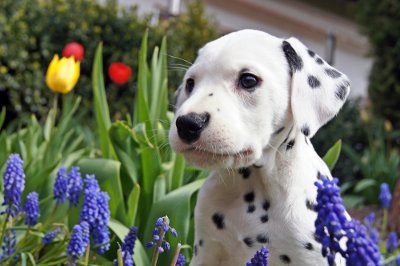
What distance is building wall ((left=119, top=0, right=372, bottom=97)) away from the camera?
12.1 metres

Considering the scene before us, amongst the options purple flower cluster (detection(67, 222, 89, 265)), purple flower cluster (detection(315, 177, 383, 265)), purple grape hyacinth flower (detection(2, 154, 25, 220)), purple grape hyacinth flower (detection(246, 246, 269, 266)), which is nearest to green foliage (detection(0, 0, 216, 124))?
purple grape hyacinth flower (detection(2, 154, 25, 220))

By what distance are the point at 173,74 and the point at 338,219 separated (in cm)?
455

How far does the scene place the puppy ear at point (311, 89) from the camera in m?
1.95

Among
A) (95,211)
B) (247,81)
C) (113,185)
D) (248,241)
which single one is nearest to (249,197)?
(248,241)

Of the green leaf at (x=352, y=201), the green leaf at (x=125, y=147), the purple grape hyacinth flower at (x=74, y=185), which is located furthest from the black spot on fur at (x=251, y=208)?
the green leaf at (x=352, y=201)

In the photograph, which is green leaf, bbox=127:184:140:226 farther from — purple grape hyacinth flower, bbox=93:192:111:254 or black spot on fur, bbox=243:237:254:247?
black spot on fur, bbox=243:237:254:247

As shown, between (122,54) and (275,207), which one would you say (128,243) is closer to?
(275,207)

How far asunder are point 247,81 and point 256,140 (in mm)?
184

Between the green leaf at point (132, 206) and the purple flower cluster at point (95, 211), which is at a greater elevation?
the purple flower cluster at point (95, 211)

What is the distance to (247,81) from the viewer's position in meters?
1.92

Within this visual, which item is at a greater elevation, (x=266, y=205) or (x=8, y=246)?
(x=266, y=205)

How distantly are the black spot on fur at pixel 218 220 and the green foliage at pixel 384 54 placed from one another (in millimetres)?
6023

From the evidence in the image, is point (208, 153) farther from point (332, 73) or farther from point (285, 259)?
point (332, 73)

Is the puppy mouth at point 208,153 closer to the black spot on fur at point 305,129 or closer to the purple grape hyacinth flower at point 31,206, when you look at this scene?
the black spot on fur at point 305,129
